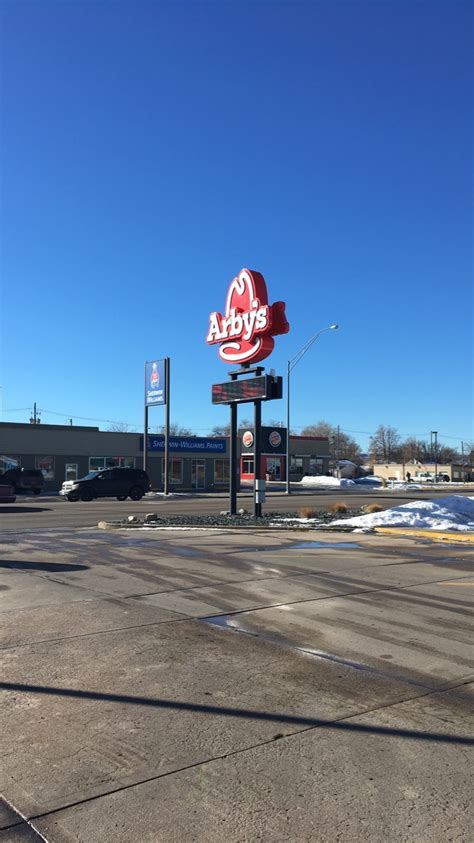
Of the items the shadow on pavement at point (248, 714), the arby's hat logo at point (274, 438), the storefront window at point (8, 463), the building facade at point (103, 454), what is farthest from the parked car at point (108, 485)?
the shadow on pavement at point (248, 714)

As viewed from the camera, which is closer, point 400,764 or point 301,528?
point 400,764

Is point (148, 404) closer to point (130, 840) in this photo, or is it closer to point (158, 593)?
point (158, 593)

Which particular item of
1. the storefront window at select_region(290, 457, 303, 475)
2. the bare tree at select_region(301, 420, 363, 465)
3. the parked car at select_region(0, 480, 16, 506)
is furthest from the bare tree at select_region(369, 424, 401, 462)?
the parked car at select_region(0, 480, 16, 506)

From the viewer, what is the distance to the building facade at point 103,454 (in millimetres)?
49781

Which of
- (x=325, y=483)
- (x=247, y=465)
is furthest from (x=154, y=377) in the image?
(x=325, y=483)

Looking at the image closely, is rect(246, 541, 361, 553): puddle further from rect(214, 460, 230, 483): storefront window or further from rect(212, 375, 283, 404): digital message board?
rect(214, 460, 230, 483): storefront window

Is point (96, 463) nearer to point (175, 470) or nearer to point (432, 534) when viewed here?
point (175, 470)

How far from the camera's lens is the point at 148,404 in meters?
48.9

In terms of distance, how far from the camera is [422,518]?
20312 millimetres

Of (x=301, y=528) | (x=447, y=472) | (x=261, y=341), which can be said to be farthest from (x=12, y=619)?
(x=447, y=472)

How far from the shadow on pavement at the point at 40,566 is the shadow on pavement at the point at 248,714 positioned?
20.5 ft

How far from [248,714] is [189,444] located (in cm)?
5220

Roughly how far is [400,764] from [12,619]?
525 centimetres

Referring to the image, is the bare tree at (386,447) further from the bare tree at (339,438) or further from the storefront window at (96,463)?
the storefront window at (96,463)
